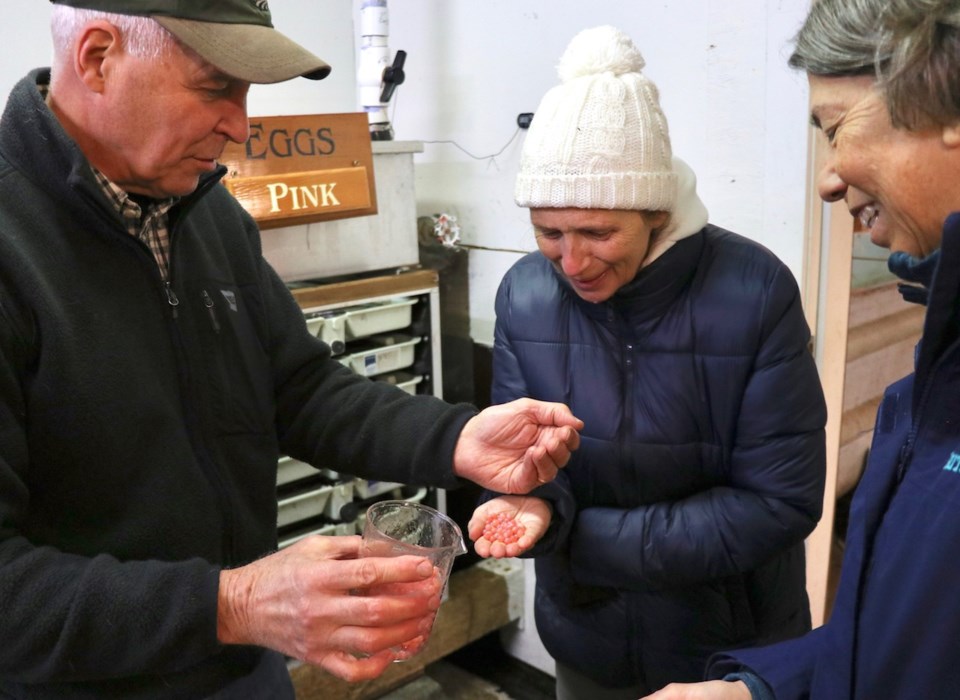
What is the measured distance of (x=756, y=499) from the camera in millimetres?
1462

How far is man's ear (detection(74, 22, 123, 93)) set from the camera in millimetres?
1068

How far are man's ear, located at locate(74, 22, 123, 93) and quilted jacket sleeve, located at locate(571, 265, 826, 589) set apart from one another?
102 cm

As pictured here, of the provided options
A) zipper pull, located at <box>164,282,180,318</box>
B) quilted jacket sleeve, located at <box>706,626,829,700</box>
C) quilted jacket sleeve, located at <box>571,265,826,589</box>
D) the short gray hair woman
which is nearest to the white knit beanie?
quilted jacket sleeve, located at <box>571,265,826,589</box>

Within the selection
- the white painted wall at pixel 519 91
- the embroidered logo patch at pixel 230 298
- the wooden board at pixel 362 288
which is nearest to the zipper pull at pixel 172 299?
the embroidered logo patch at pixel 230 298

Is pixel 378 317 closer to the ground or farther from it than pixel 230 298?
closer to the ground

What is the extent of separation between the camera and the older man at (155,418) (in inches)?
38.7

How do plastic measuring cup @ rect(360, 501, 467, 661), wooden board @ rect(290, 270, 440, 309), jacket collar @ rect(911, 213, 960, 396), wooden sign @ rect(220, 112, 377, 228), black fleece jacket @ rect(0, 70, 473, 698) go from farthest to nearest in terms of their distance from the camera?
wooden board @ rect(290, 270, 440, 309), wooden sign @ rect(220, 112, 377, 228), plastic measuring cup @ rect(360, 501, 467, 661), black fleece jacket @ rect(0, 70, 473, 698), jacket collar @ rect(911, 213, 960, 396)

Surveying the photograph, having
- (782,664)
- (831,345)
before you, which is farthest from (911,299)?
(831,345)

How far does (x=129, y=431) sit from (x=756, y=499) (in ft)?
3.22

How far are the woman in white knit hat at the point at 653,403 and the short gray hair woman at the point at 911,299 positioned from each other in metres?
0.50

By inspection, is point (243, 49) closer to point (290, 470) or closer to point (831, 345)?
point (290, 470)

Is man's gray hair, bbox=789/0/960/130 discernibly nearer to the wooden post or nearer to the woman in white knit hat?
the woman in white knit hat

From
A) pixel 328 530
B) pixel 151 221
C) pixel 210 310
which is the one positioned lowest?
pixel 328 530

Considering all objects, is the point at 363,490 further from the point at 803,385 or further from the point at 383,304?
the point at 803,385
